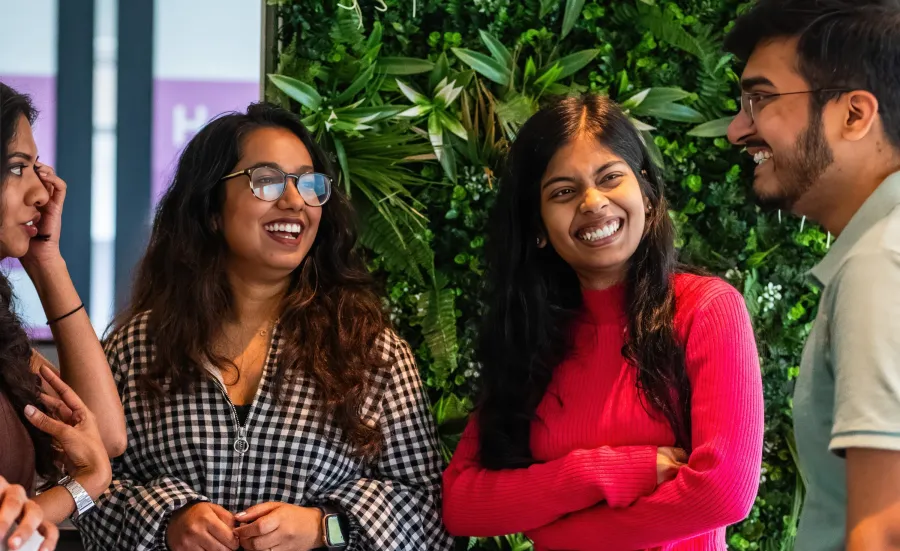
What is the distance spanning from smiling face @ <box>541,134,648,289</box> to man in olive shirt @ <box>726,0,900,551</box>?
486mm

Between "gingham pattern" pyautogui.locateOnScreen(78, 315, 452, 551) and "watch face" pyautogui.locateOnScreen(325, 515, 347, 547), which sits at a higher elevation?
"gingham pattern" pyautogui.locateOnScreen(78, 315, 452, 551)

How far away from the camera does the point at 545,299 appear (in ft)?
7.70

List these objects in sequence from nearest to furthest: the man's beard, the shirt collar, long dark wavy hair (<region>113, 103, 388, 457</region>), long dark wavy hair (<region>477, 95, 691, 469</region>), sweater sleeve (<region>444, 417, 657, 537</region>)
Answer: the shirt collar, the man's beard, sweater sleeve (<region>444, 417, 657, 537</region>), long dark wavy hair (<region>477, 95, 691, 469</region>), long dark wavy hair (<region>113, 103, 388, 457</region>)

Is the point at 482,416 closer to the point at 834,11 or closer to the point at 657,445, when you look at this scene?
the point at 657,445

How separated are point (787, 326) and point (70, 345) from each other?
1846mm

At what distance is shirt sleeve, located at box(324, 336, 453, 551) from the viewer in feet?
7.52

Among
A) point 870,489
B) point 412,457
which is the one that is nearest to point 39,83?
point 412,457

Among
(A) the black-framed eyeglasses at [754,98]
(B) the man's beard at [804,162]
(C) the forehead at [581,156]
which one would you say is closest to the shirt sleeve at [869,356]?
(B) the man's beard at [804,162]

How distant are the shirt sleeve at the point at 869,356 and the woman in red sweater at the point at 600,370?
30.1 inches

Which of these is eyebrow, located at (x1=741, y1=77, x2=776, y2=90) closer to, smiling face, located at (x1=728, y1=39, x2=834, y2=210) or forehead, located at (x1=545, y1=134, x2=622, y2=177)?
smiling face, located at (x1=728, y1=39, x2=834, y2=210)

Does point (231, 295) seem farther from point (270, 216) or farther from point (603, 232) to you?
point (603, 232)

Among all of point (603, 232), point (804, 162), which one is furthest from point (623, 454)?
point (804, 162)

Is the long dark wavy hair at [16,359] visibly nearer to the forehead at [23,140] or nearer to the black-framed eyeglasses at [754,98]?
the forehead at [23,140]

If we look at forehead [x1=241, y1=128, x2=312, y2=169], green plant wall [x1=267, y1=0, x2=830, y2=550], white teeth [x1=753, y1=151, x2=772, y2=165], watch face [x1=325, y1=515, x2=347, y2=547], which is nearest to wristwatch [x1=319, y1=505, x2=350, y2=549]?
watch face [x1=325, y1=515, x2=347, y2=547]
